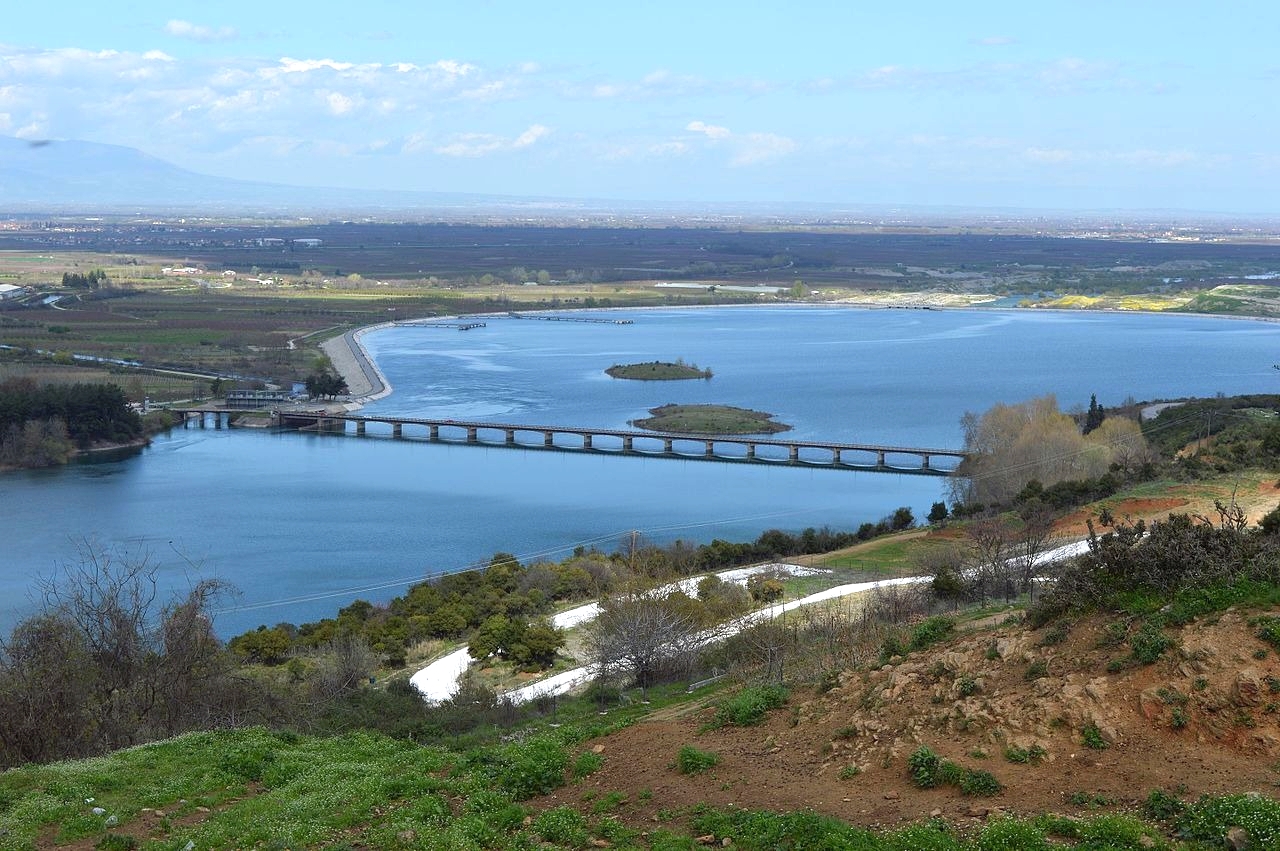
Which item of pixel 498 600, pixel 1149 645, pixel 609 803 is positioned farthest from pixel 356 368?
pixel 1149 645

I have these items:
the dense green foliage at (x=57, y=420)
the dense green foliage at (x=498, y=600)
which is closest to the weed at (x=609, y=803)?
the dense green foliage at (x=498, y=600)

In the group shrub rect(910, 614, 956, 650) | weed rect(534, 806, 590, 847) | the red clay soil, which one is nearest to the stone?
the red clay soil

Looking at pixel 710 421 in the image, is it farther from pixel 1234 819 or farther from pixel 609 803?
pixel 1234 819

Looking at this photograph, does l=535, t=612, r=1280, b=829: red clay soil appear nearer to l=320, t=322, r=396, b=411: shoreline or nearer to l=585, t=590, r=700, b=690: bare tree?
l=585, t=590, r=700, b=690: bare tree

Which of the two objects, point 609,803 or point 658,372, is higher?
point 609,803

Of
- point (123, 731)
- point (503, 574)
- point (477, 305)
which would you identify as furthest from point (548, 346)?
point (123, 731)
